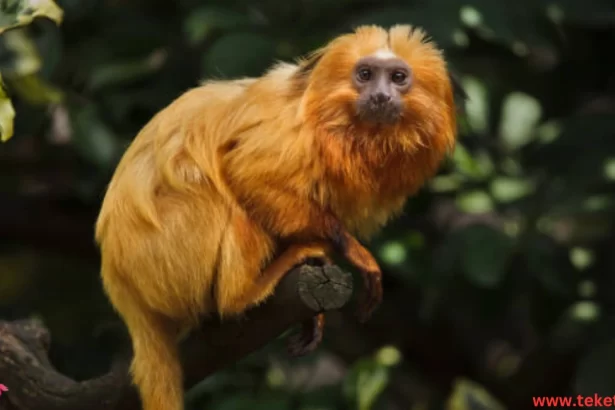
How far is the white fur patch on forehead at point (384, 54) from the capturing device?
3572 mm

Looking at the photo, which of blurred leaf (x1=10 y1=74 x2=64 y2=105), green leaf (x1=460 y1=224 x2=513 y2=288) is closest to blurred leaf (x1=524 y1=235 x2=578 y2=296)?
green leaf (x1=460 y1=224 x2=513 y2=288)

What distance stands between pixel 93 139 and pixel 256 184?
1521mm

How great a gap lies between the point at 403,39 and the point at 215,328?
3.40 ft

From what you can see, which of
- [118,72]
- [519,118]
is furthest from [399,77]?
[519,118]

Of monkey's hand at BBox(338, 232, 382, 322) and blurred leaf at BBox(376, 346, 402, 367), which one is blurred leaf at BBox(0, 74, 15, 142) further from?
blurred leaf at BBox(376, 346, 402, 367)

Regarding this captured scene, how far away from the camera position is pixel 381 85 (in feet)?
11.6

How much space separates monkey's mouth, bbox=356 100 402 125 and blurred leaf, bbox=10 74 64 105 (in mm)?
1369

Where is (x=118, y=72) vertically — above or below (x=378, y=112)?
below

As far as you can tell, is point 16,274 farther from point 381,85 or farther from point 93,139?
point 381,85

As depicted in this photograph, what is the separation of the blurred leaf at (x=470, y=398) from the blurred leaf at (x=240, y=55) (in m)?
1.84

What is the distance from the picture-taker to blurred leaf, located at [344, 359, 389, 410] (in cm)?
433

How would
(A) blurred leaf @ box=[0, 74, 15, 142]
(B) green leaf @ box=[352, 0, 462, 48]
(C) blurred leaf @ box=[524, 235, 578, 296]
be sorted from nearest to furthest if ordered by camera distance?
(A) blurred leaf @ box=[0, 74, 15, 142], (B) green leaf @ box=[352, 0, 462, 48], (C) blurred leaf @ box=[524, 235, 578, 296]

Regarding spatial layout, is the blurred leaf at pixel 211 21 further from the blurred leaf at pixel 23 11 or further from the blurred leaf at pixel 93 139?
the blurred leaf at pixel 23 11

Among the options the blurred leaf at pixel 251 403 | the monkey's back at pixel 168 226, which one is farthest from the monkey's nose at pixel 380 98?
the blurred leaf at pixel 251 403
